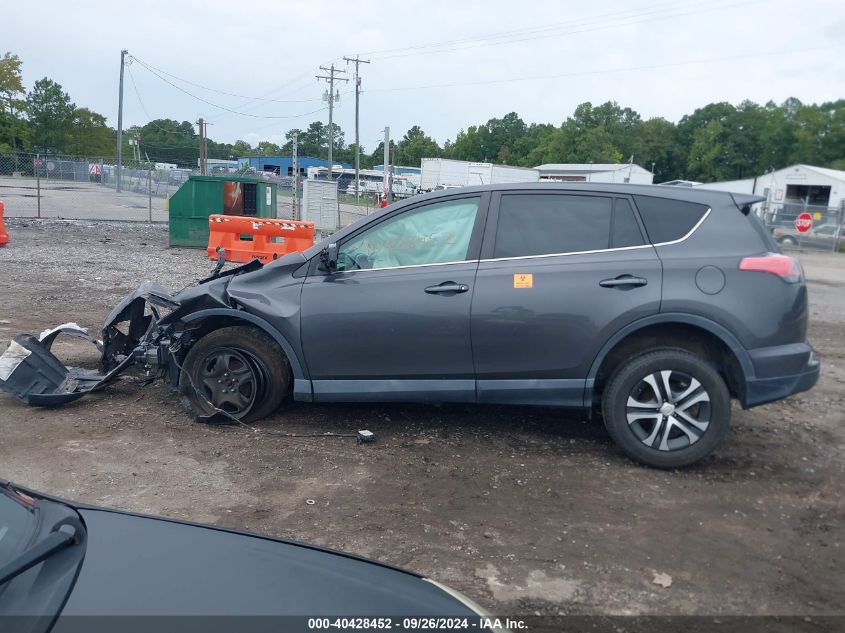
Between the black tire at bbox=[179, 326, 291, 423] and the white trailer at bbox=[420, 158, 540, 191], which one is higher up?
the white trailer at bbox=[420, 158, 540, 191]

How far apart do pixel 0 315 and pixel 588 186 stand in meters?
7.46

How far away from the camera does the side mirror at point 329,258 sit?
5.25 meters

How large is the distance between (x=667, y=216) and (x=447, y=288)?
5.29 ft

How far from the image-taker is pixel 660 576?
365 cm

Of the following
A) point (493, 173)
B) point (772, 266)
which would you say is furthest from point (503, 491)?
point (493, 173)

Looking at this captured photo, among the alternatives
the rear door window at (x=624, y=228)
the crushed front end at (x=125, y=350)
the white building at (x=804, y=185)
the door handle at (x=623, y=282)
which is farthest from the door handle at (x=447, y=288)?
the white building at (x=804, y=185)

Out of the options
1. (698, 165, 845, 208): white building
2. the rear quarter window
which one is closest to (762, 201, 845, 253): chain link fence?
(698, 165, 845, 208): white building

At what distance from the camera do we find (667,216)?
511 cm

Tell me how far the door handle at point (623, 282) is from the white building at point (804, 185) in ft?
138

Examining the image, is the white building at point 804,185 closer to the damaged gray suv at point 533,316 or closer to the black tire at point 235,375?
the damaged gray suv at point 533,316

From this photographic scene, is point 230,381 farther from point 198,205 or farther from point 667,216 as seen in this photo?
point 198,205

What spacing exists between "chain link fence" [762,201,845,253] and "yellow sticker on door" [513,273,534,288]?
2265cm

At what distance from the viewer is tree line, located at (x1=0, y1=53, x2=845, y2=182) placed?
5866 centimetres

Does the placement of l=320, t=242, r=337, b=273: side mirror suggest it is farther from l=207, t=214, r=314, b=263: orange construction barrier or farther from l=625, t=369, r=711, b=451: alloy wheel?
l=207, t=214, r=314, b=263: orange construction barrier
